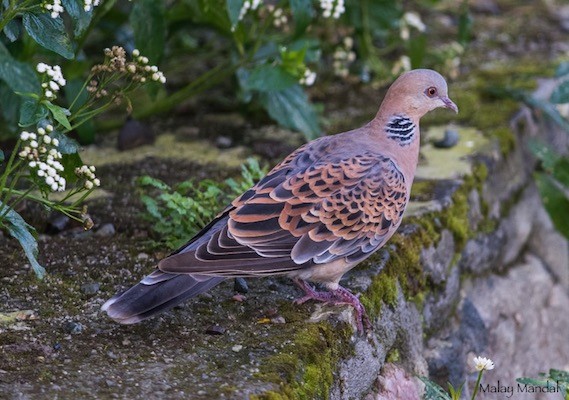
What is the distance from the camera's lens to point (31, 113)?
3.10m

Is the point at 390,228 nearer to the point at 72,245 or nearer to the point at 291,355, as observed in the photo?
the point at 291,355

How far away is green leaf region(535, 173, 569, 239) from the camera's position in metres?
5.17

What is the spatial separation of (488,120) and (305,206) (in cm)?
235

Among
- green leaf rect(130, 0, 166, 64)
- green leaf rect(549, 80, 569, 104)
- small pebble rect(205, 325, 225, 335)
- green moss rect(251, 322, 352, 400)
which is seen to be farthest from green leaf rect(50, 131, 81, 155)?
green leaf rect(549, 80, 569, 104)

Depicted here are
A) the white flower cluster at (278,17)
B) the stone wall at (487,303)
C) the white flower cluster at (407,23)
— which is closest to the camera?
the stone wall at (487,303)

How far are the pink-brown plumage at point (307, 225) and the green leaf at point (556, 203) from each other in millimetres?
1705

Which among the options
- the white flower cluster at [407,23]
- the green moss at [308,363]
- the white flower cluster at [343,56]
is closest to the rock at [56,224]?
the green moss at [308,363]

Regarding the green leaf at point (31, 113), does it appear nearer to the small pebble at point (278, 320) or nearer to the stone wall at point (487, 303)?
the small pebble at point (278, 320)

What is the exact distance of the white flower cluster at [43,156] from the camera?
2988 millimetres

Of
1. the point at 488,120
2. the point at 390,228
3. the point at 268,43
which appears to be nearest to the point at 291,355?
the point at 390,228

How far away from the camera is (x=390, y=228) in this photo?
3.52 m

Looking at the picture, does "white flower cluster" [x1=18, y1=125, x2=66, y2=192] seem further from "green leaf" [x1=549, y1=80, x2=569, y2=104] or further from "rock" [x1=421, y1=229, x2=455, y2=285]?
"green leaf" [x1=549, y1=80, x2=569, y2=104]

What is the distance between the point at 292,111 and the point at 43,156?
188cm

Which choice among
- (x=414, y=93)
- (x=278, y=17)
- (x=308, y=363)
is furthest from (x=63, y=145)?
(x=278, y=17)
